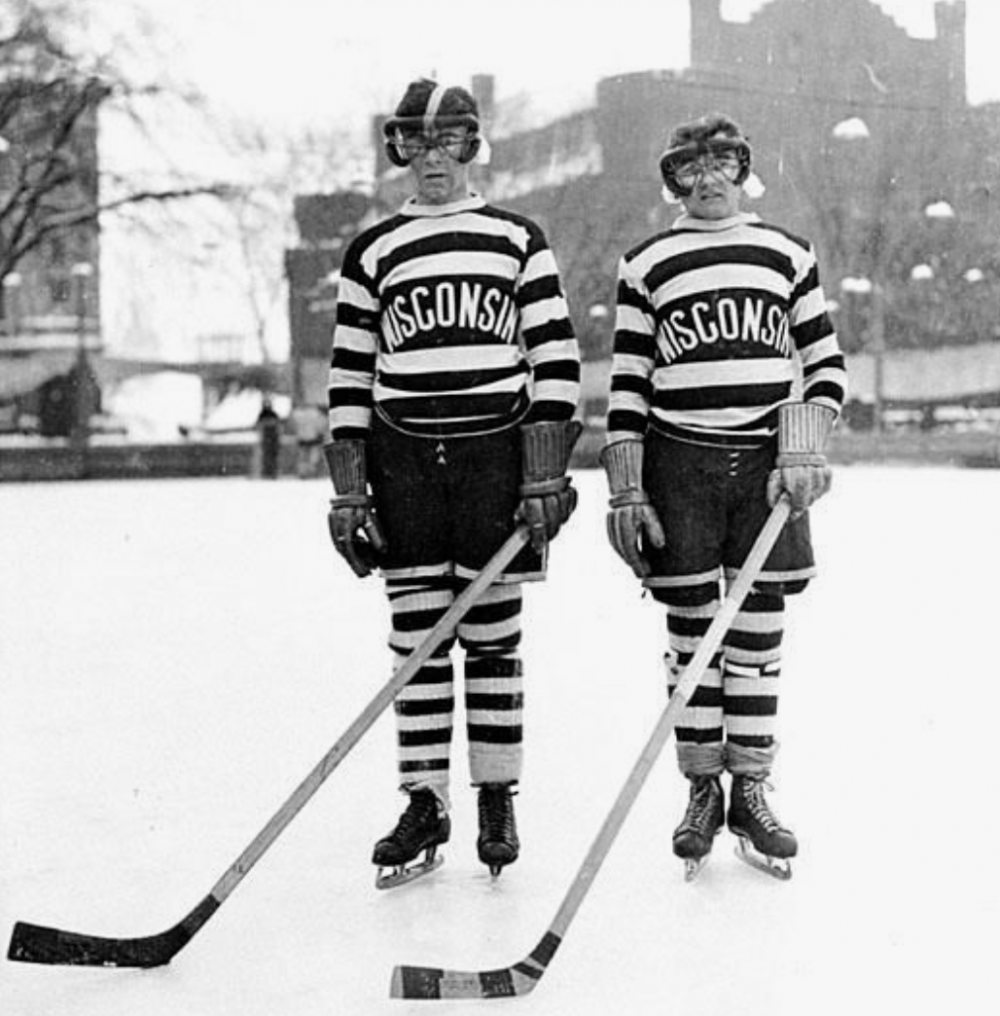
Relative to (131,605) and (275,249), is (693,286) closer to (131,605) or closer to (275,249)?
(131,605)

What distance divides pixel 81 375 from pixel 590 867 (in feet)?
77.4

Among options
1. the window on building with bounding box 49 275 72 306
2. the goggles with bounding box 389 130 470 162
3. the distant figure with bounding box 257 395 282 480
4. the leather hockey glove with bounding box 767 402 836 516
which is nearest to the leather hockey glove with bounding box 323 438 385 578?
the goggles with bounding box 389 130 470 162

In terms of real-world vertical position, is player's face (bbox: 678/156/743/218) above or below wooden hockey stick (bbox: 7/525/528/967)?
above

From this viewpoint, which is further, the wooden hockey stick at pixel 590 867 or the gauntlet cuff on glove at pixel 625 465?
the gauntlet cuff on glove at pixel 625 465

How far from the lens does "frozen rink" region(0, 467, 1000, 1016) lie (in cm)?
275

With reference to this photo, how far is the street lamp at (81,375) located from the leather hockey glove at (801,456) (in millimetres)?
20256

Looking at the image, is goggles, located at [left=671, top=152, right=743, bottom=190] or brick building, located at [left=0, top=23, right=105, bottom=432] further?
brick building, located at [left=0, top=23, right=105, bottom=432]

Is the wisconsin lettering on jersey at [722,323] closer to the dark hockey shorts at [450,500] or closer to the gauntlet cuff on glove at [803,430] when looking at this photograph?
the gauntlet cuff on glove at [803,430]

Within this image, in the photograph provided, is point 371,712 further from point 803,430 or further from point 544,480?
point 803,430

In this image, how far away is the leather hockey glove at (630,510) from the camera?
129 inches

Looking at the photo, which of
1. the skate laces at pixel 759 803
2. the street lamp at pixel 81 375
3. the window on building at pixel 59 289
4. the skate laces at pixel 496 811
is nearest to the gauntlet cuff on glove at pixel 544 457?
the skate laces at pixel 496 811

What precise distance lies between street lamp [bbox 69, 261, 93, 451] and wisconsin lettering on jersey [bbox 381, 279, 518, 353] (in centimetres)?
2001

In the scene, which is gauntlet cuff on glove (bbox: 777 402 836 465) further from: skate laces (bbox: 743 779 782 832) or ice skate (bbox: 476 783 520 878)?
ice skate (bbox: 476 783 520 878)

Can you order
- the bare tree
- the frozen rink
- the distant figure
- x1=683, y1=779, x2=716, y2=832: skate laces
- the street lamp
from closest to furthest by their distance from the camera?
the frozen rink → x1=683, y1=779, x2=716, y2=832: skate laces → the bare tree → the distant figure → the street lamp
